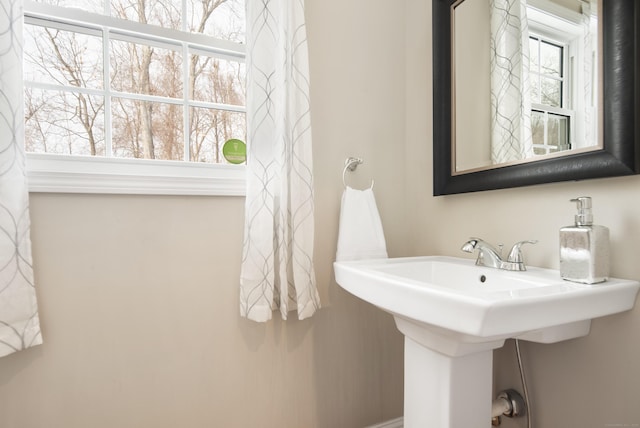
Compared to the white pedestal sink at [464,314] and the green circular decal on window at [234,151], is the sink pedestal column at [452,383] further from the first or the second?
the green circular decal on window at [234,151]

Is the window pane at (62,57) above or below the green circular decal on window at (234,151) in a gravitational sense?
above

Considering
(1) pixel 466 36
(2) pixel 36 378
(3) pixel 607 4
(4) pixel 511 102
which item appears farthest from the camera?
(1) pixel 466 36

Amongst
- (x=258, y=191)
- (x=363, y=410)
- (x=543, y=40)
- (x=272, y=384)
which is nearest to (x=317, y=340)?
(x=272, y=384)

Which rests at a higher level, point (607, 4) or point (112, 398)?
point (607, 4)

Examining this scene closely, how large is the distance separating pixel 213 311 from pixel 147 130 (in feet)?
2.31

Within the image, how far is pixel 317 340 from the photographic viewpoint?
1.38 metres

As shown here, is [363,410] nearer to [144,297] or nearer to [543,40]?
[144,297]

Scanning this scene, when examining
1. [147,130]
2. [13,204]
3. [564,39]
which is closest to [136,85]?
[147,130]

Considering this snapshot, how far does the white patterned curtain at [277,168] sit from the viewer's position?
117 centimetres

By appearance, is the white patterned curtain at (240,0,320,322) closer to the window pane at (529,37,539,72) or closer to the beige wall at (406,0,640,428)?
the beige wall at (406,0,640,428)

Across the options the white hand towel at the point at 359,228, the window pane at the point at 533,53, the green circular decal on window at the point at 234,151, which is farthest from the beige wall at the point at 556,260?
the green circular decal on window at the point at 234,151

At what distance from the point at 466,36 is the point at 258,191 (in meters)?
0.96

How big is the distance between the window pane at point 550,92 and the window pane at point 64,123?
4.68 ft

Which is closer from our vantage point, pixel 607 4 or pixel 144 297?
pixel 607 4
